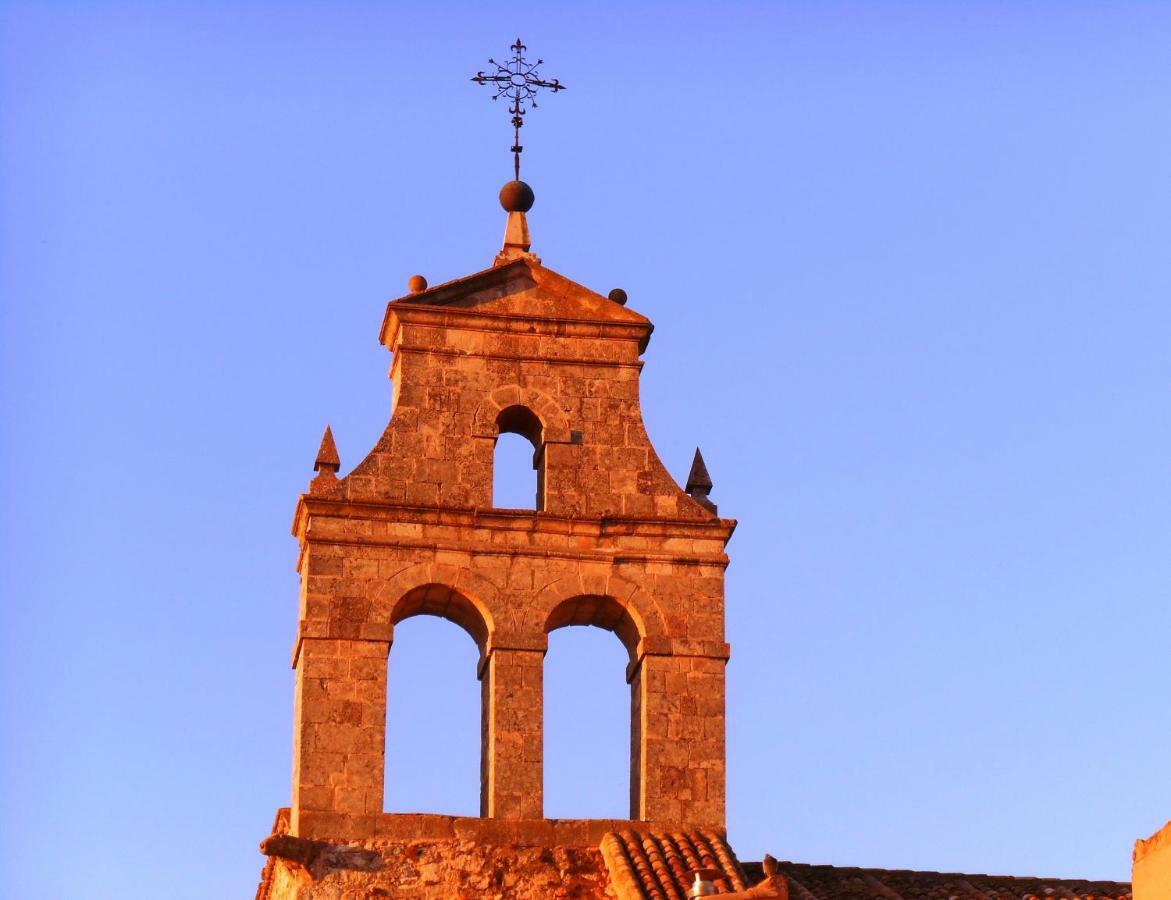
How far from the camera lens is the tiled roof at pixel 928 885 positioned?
24.8 meters

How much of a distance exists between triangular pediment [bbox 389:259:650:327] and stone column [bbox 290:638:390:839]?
3.16 m

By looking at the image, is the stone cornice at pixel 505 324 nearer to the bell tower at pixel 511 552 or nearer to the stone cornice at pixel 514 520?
the bell tower at pixel 511 552

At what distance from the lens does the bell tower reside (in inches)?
983

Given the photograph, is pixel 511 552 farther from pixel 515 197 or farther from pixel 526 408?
pixel 515 197

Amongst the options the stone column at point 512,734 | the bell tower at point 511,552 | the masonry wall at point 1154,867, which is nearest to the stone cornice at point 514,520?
the bell tower at point 511,552

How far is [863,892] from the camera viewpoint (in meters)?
24.9

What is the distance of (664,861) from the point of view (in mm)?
24141

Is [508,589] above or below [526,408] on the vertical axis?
below

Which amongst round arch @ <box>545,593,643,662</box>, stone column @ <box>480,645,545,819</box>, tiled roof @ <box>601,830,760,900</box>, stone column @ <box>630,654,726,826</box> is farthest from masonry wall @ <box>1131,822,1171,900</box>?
round arch @ <box>545,593,643,662</box>

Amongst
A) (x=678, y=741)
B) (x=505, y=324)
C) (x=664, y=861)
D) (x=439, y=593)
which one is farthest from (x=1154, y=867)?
(x=505, y=324)

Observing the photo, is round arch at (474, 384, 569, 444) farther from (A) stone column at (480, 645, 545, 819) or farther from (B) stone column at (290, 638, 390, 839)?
(B) stone column at (290, 638, 390, 839)

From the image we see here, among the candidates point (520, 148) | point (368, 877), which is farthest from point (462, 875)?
point (520, 148)

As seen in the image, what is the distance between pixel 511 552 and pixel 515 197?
138 inches

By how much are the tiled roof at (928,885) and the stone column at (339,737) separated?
3033mm
